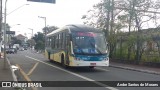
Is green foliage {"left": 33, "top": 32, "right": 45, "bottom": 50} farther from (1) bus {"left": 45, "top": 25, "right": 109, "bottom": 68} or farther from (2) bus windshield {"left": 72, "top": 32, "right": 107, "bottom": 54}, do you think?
(2) bus windshield {"left": 72, "top": 32, "right": 107, "bottom": 54}

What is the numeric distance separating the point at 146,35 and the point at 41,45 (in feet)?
220

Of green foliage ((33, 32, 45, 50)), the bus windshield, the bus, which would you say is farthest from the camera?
green foliage ((33, 32, 45, 50))

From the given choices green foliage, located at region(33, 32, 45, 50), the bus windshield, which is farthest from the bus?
green foliage, located at region(33, 32, 45, 50)

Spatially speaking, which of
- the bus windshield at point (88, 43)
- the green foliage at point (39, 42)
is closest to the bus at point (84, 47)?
the bus windshield at point (88, 43)

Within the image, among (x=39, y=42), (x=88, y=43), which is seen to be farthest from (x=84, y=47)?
(x=39, y=42)

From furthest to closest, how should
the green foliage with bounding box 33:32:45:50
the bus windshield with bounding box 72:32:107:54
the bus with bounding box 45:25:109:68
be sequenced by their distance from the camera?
the green foliage with bounding box 33:32:45:50, the bus windshield with bounding box 72:32:107:54, the bus with bounding box 45:25:109:68

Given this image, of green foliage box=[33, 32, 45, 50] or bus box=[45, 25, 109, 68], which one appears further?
green foliage box=[33, 32, 45, 50]

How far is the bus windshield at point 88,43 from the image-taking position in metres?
22.9

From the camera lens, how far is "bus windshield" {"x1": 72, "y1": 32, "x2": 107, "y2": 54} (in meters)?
22.9

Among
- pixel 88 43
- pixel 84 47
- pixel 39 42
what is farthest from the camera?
pixel 39 42

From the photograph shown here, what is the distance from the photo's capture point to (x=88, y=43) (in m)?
23.1

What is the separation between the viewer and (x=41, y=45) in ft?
316

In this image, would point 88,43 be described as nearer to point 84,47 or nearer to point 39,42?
point 84,47

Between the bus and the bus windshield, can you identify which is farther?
the bus windshield
